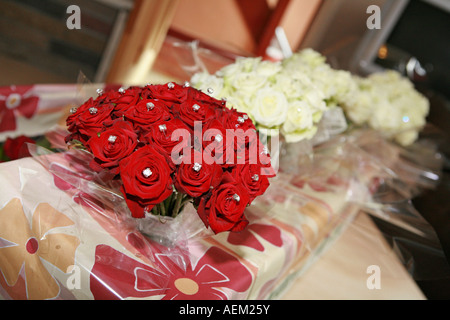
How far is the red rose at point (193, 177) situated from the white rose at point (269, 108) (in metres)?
0.35

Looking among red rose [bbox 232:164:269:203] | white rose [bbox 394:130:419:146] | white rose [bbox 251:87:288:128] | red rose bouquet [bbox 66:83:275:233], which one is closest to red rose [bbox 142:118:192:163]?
red rose bouquet [bbox 66:83:275:233]

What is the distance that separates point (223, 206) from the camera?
2.05 ft

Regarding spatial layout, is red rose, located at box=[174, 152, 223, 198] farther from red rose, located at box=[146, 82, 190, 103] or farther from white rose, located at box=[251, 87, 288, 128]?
white rose, located at box=[251, 87, 288, 128]

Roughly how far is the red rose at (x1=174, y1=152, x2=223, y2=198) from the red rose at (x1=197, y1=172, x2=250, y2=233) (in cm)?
2

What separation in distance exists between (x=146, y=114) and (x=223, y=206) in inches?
8.7

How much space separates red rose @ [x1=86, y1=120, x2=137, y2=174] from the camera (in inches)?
23.9

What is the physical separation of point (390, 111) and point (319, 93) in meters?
0.78

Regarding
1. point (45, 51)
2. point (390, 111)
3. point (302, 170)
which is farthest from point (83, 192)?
point (45, 51)

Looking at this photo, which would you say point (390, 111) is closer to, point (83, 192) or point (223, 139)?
point (223, 139)

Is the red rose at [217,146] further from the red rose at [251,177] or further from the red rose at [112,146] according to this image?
the red rose at [112,146]

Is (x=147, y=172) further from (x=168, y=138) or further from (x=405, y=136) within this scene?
(x=405, y=136)

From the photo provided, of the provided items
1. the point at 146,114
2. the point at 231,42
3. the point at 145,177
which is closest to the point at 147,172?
the point at 145,177

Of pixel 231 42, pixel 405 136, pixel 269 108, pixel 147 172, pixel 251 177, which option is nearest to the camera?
pixel 147 172

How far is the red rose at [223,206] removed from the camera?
0.63 m
